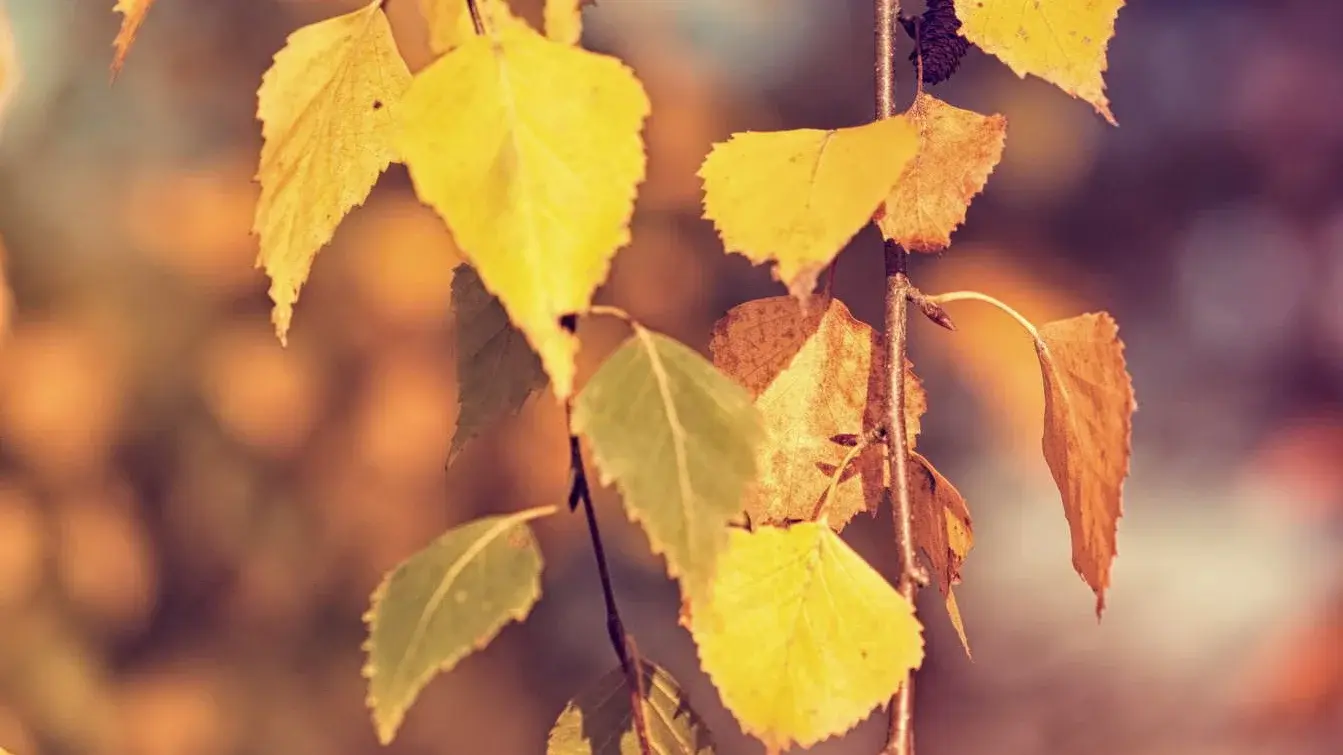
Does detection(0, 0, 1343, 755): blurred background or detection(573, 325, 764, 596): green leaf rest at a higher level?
detection(573, 325, 764, 596): green leaf

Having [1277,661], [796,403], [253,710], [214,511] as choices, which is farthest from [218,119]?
[1277,661]

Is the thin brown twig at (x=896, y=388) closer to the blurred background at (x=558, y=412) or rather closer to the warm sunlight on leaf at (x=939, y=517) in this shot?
the warm sunlight on leaf at (x=939, y=517)

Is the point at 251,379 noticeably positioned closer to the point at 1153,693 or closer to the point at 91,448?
the point at 91,448

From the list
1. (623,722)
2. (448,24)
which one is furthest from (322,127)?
(623,722)

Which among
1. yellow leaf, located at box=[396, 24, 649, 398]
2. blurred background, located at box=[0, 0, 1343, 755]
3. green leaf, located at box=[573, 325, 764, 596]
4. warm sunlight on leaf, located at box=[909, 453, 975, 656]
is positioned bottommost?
blurred background, located at box=[0, 0, 1343, 755]

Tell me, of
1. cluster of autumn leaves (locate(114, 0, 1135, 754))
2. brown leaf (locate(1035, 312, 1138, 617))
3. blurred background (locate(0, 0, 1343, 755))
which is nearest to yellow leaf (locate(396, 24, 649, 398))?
cluster of autumn leaves (locate(114, 0, 1135, 754))

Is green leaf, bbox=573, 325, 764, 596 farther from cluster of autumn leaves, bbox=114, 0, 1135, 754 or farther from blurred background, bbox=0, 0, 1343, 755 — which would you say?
blurred background, bbox=0, 0, 1343, 755

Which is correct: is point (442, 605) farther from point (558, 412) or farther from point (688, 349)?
point (558, 412)

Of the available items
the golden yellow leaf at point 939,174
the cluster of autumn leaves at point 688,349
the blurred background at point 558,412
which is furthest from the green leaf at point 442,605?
the blurred background at point 558,412
